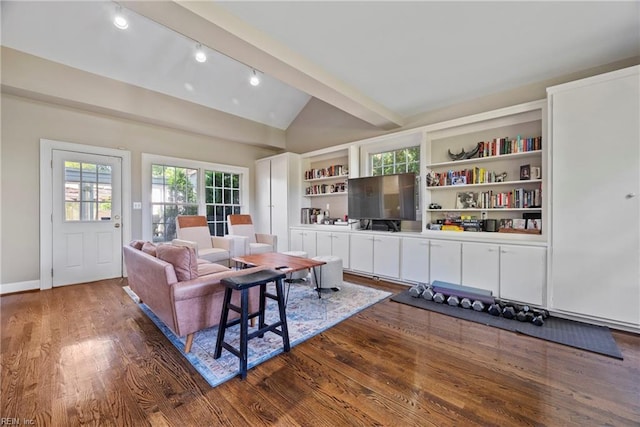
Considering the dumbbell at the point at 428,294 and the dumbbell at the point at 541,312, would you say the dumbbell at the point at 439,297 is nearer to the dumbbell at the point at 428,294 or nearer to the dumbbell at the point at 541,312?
the dumbbell at the point at 428,294

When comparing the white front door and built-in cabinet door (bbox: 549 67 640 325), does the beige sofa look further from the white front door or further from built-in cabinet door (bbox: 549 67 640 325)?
built-in cabinet door (bbox: 549 67 640 325)

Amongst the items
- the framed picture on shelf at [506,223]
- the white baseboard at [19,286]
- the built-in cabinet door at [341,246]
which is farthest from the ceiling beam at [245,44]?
the white baseboard at [19,286]

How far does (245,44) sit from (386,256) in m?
3.21

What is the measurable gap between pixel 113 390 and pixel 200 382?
1.69ft

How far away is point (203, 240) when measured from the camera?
4.51m

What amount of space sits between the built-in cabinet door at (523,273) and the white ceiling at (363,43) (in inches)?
80.5

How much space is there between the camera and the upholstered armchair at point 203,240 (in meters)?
4.17

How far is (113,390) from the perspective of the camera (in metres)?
1.68

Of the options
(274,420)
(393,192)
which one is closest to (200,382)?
(274,420)

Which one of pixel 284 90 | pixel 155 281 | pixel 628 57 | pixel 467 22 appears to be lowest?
pixel 155 281

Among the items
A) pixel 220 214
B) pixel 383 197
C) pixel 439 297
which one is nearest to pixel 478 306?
pixel 439 297

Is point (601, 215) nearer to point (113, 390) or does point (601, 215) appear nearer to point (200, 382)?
point (200, 382)

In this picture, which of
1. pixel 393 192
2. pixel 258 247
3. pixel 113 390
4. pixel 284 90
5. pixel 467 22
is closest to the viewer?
pixel 113 390

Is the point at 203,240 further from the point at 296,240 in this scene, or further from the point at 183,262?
the point at 183,262
